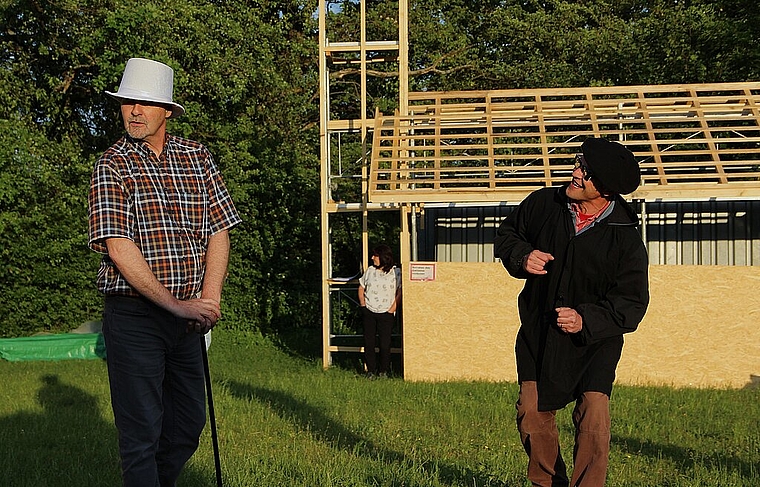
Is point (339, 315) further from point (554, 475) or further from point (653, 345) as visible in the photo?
point (554, 475)

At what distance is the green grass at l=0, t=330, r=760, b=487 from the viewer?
6.91m

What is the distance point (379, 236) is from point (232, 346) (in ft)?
Result: 11.7

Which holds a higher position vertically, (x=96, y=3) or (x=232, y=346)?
(x=96, y=3)

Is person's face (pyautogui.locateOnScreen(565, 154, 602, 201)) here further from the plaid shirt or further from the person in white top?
the person in white top

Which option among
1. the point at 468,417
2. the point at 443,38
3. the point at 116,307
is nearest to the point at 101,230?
the point at 116,307

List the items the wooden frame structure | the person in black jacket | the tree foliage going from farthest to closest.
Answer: the tree foliage < the wooden frame structure < the person in black jacket

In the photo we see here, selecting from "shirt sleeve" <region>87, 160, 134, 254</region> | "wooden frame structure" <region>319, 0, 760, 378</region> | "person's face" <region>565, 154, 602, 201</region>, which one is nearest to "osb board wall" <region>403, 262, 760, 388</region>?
"wooden frame structure" <region>319, 0, 760, 378</region>

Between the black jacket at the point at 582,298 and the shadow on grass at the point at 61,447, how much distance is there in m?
2.58

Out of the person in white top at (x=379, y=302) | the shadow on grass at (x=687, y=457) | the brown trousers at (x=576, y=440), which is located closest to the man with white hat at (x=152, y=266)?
the brown trousers at (x=576, y=440)

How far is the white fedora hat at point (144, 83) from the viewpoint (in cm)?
477

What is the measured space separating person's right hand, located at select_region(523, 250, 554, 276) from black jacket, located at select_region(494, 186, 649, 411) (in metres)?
0.09

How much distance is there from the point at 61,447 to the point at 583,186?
5.20 m

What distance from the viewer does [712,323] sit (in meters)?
12.9

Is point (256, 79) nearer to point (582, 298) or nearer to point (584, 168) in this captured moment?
point (584, 168)
